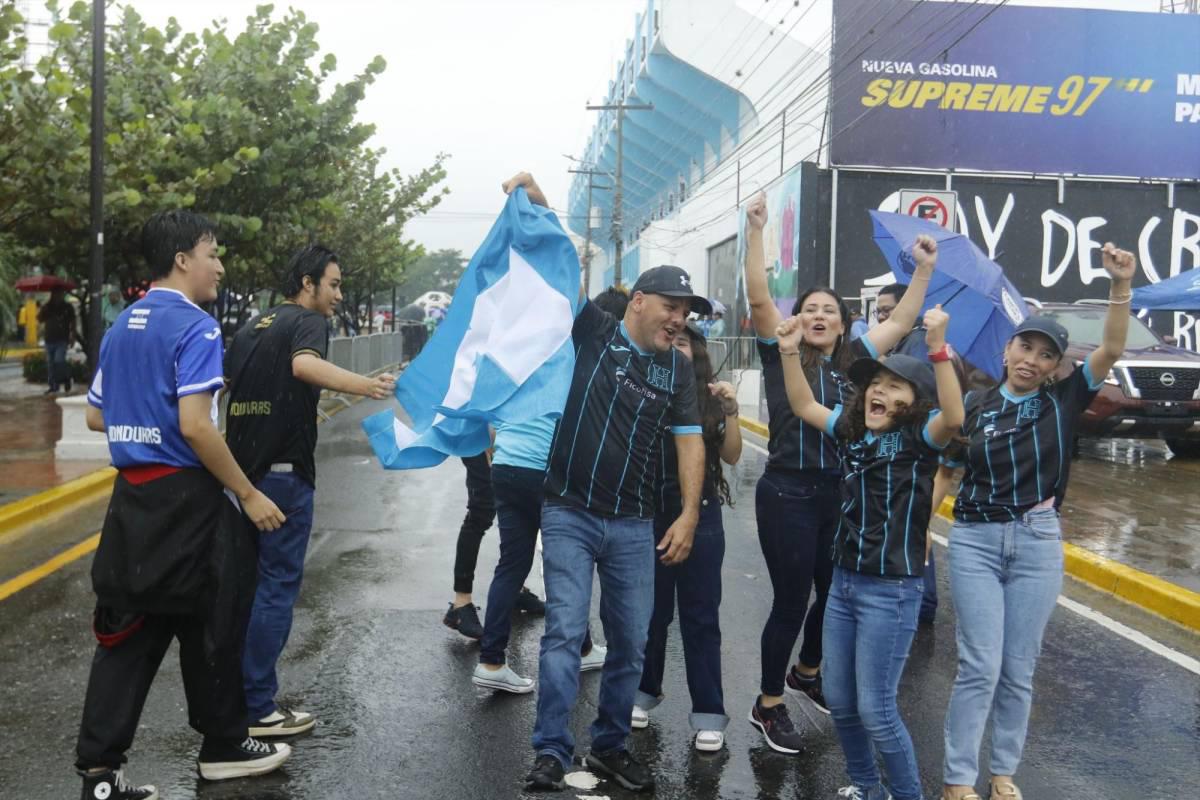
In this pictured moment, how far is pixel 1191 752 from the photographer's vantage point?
4906mm

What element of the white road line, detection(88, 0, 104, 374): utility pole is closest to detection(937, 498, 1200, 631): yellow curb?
A: the white road line

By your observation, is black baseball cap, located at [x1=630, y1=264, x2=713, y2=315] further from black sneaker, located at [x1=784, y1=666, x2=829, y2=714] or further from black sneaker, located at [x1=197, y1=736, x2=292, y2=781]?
black sneaker, located at [x1=197, y1=736, x2=292, y2=781]

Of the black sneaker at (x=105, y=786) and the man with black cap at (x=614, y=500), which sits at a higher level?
the man with black cap at (x=614, y=500)

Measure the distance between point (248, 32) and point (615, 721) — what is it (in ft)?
54.6

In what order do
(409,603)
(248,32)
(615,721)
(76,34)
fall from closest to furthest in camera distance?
(615,721) → (409,603) → (76,34) → (248,32)

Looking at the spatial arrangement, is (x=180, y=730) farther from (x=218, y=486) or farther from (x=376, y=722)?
(x=218, y=486)

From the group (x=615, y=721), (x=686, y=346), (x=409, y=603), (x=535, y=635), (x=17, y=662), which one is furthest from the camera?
(x=409, y=603)

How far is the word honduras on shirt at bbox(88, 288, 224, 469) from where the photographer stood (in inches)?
152

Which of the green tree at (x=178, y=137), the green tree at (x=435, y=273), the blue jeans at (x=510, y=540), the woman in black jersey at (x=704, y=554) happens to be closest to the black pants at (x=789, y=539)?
the woman in black jersey at (x=704, y=554)

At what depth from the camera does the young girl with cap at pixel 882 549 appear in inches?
154

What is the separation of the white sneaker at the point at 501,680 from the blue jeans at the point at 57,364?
63.5ft

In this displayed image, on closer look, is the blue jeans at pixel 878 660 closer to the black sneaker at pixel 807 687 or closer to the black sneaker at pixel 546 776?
the black sneaker at pixel 546 776

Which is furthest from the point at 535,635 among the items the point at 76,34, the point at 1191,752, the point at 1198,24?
the point at 1198,24

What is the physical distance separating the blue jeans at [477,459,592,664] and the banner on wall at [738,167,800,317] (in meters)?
20.1
